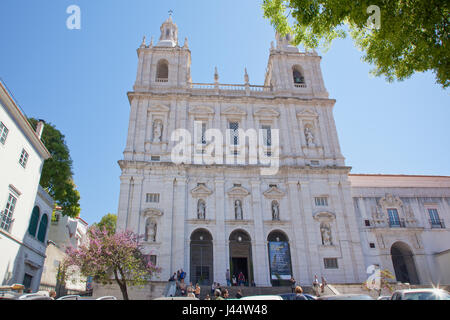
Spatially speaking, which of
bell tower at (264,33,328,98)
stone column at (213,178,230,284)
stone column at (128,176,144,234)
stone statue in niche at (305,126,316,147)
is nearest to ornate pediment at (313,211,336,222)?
stone statue in niche at (305,126,316,147)

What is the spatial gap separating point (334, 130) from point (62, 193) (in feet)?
85.6

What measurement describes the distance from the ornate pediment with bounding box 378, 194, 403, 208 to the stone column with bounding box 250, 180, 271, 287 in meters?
11.3

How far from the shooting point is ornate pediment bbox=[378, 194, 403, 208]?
97.4 ft

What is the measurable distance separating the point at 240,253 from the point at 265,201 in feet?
16.1

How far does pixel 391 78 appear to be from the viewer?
12.2m

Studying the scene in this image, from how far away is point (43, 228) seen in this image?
76.1 ft

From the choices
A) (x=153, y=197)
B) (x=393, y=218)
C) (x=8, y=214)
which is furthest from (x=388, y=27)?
(x=393, y=218)

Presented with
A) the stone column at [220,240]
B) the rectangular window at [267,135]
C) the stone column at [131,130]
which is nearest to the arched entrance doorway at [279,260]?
the stone column at [220,240]

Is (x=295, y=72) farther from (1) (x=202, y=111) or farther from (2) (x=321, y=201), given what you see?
(2) (x=321, y=201)

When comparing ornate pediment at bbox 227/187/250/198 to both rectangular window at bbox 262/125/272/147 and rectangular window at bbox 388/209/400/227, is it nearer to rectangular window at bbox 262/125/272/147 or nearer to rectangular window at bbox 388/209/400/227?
rectangular window at bbox 262/125/272/147

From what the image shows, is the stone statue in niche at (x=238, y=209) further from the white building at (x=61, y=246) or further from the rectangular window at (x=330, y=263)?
the white building at (x=61, y=246)

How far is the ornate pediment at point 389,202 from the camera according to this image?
97.4ft
